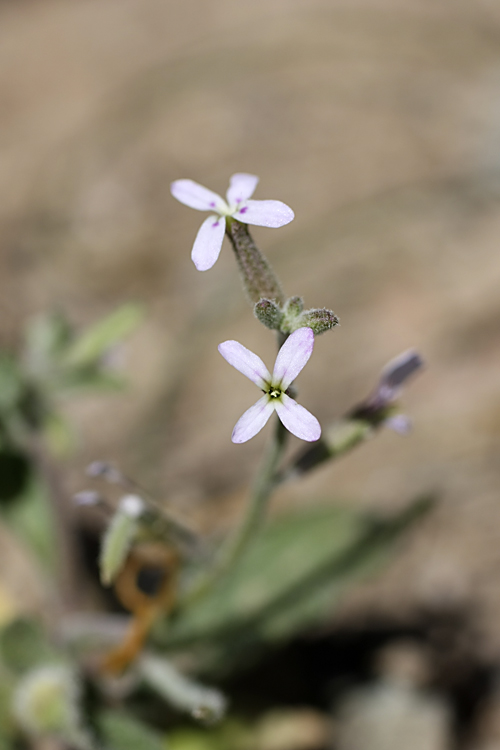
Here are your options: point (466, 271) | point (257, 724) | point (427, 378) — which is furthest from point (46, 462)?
point (466, 271)

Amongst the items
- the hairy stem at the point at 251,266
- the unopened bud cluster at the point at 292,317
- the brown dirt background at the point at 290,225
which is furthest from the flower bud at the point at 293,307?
the brown dirt background at the point at 290,225

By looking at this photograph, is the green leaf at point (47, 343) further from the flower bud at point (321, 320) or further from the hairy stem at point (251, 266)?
the flower bud at point (321, 320)

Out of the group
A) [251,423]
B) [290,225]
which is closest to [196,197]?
[251,423]

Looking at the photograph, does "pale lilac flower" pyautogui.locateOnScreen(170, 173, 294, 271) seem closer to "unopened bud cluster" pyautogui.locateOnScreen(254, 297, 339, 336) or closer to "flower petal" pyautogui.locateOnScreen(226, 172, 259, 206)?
"flower petal" pyautogui.locateOnScreen(226, 172, 259, 206)

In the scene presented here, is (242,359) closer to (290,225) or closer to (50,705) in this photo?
(50,705)

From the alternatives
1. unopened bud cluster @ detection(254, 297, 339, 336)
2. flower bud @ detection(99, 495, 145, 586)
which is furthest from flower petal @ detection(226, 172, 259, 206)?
flower bud @ detection(99, 495, 145, 586)

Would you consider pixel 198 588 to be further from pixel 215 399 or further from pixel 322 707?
pixel 215 399

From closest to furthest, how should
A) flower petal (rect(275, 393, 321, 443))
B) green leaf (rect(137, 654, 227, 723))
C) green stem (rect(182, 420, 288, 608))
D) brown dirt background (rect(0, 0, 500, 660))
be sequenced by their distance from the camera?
flower petal (rect(275, 393, 321, 443)) < green stem (rect(182, 420, 288, 608)) < green leaf (rect(137, 654, 227, 723)) < brown dirt background (rect(0, 0, 500, 660))
